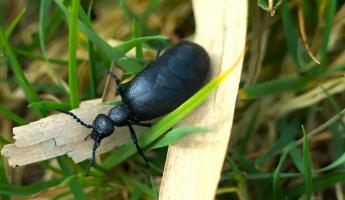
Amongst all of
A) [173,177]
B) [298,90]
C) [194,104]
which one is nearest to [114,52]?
[194,104]

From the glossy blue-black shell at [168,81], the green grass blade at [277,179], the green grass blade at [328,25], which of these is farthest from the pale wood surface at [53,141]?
the green grass blade at [328,25]

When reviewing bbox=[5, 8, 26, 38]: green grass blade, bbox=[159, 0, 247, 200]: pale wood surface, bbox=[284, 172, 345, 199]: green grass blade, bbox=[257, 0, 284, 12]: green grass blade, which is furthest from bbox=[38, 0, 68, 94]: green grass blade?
bbox=[284, 172, 345, 199]: green grass blade

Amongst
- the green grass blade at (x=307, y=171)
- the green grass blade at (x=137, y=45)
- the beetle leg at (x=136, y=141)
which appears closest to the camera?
the green grass blade at (x=307, y=171)

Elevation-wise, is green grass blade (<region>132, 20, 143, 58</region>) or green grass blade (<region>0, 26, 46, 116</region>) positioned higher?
green grass blade (<region>132, 20, 143, 58</region>)

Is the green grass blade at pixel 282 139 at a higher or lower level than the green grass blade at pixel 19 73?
lower

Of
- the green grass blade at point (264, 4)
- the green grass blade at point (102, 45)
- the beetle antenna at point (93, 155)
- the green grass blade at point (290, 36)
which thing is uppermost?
the green grass blade at point (264, 4)

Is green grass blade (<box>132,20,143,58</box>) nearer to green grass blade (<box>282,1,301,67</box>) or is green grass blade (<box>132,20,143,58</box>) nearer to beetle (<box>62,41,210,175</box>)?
beetle (<box>62,41,210,175</box>)

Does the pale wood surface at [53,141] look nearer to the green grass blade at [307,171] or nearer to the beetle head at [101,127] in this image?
the beetle head at [101,127]
